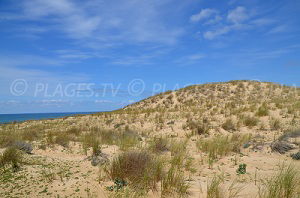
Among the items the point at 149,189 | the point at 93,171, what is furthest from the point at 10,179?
the point at 149,189

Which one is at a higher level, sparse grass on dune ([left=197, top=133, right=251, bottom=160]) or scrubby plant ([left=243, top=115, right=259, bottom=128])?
scrubby plant ([left=243, top=115, right=259, bottom=128])

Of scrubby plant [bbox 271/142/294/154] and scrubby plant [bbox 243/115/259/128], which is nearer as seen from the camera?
scrubby plant [bbox 271/142/294/154]

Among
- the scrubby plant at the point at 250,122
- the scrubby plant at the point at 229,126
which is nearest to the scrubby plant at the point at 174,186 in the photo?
the scrubby plant at the point at 229,126

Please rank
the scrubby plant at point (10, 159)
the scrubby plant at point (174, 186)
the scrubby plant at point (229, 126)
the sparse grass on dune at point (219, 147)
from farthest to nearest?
the scrubby plant at point (229, 126) → the sparse grass on dune at point (219, 147) → the scrubby plant at point (10, 159) → the scrubby plant at point (174, 186)

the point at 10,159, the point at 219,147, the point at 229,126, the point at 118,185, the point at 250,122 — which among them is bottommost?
the point at 118,185

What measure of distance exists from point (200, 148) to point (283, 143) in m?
2.78

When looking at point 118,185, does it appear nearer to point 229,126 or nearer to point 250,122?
point 229,126

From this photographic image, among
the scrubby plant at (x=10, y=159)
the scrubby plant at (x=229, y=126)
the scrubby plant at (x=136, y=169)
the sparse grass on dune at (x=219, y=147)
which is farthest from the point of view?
the scrubby plant at (x=229, y=126)

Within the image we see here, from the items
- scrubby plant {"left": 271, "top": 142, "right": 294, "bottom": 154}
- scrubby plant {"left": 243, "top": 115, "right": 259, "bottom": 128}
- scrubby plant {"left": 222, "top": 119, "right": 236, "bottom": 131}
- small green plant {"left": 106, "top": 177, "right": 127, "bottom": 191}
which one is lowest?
small green plant {"left": 106, "top": 177, "right": 127, "bottom": 191}

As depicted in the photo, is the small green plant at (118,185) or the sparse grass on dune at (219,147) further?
the sparse grass on dune at (219,147)

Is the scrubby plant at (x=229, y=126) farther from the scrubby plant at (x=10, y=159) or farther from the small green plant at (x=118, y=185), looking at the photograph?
the scrubby plant at (x=10, y=159)

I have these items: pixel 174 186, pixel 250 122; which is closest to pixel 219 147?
pixel 174 186

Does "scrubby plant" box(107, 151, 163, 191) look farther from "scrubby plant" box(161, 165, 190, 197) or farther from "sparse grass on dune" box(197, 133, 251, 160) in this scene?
"sparse grass on dune" box(197, 133, 251, 160)

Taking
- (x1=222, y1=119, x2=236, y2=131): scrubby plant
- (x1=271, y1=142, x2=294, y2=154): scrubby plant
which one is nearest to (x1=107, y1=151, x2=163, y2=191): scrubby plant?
(x1=271, y1=142, x2=294, y2=154): scrubby plant
